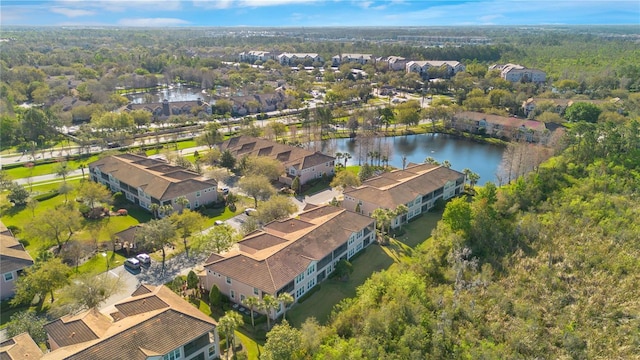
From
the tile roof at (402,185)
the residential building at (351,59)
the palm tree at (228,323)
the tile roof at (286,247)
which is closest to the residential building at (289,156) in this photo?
the tile roof at (402,185)

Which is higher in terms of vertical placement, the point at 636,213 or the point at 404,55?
the point at 404,55

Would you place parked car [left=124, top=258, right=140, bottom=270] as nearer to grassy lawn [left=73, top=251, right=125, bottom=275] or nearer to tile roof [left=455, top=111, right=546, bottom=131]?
grassy lawn [left=73, top=251, right=125, bottom=275]

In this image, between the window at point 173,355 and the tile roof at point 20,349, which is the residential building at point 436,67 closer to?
the window at point 173,355

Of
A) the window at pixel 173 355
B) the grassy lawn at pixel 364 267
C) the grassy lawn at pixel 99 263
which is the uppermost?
the window at pixel 173 355

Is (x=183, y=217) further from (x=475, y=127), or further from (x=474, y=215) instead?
(x=475, y=127)

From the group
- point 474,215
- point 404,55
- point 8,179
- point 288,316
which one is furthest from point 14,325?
point 404,55

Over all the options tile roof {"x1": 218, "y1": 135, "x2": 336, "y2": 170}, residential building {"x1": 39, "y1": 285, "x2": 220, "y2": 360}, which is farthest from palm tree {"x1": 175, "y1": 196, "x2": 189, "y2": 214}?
tile roof {"x1": 218, "y1": 135, "x2": 336, "y2": 170}
